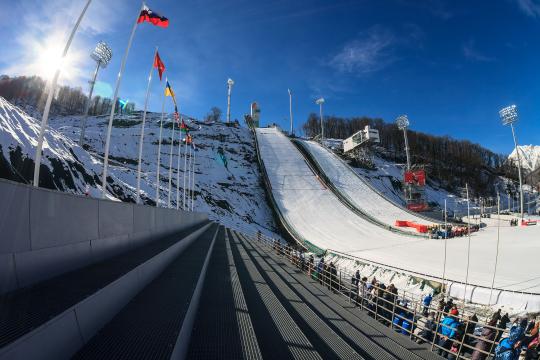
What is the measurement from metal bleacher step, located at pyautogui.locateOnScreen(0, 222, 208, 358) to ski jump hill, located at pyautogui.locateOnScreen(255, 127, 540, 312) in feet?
40.0

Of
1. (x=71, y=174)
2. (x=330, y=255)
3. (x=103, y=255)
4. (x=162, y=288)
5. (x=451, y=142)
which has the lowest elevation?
(x=330, y=255)

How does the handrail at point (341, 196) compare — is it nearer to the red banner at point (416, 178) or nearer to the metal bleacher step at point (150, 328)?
the red banner at point (416, 178)

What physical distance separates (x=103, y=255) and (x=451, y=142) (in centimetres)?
13261

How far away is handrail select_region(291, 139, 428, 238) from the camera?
32406mm

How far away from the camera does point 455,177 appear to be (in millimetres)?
99625

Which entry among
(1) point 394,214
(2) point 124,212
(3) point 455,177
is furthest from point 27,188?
(3) point 455,177

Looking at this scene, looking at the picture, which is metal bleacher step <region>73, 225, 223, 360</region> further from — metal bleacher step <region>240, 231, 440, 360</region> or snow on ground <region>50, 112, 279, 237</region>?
snow on ground <region>50, 112, 279, 237</region>

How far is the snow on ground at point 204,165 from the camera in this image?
3659 cm

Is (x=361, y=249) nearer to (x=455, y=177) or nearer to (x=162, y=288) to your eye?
(x=162, y=288)

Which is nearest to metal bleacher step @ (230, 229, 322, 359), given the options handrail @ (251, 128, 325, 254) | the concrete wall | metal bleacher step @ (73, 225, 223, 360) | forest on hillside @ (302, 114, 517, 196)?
metal bleacher step @ (73, 225, 223, 360)

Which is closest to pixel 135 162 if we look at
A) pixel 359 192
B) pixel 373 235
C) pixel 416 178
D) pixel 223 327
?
pixel 359 192

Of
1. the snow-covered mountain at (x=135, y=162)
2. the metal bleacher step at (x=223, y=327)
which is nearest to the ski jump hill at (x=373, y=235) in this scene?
the snow-covered mountain at (x=135, y=162)

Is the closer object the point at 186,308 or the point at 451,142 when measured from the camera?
the point at 186,308

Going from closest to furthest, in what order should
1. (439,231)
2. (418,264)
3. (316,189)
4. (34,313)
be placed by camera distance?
(34,313) < (418,264) < (439,231) < (316,189)
